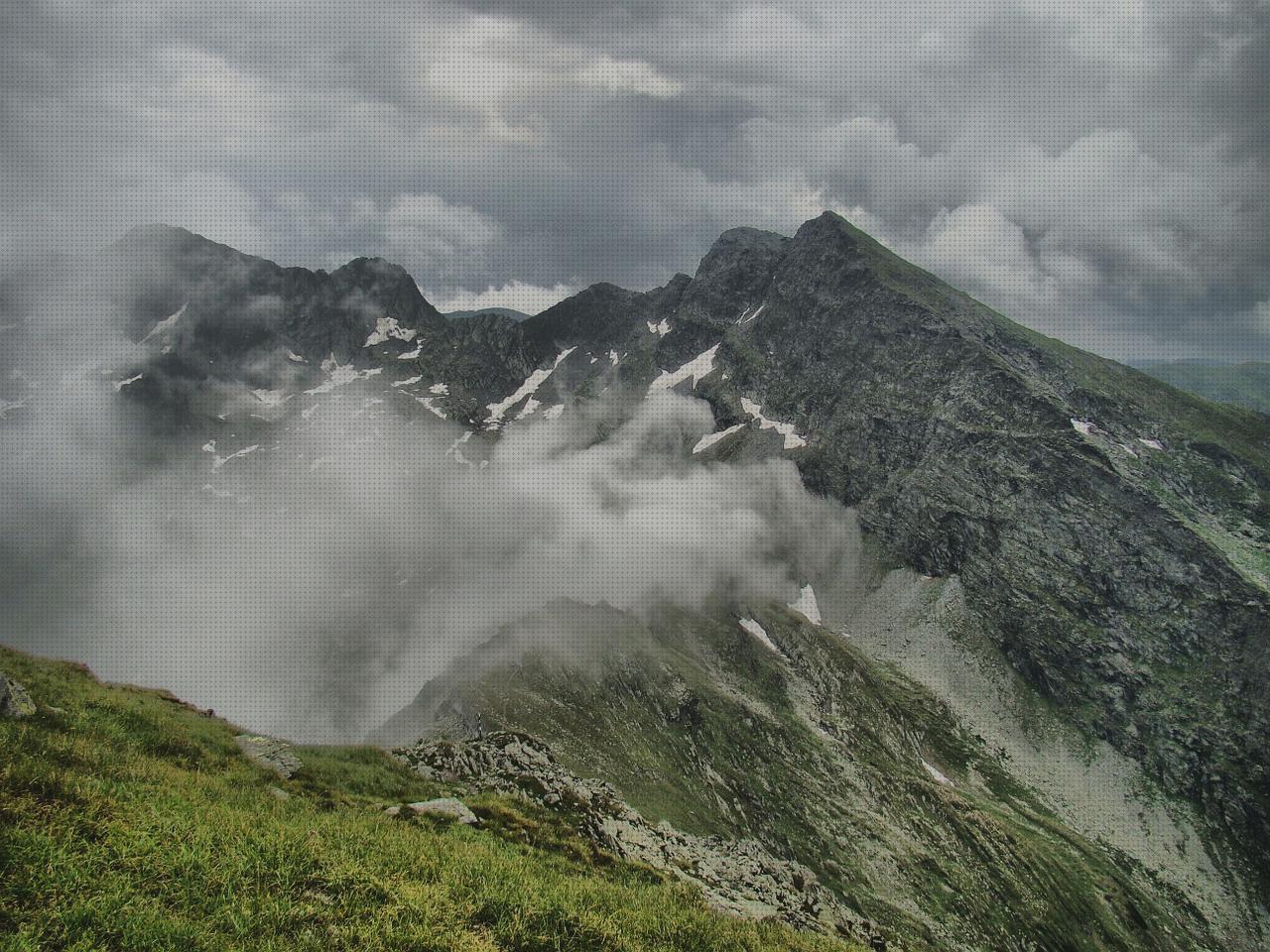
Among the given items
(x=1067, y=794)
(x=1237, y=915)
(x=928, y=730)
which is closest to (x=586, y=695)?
(x=928, y=730)

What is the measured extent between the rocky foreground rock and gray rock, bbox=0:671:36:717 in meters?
14.0

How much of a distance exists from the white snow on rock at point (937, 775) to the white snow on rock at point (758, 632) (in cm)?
4494

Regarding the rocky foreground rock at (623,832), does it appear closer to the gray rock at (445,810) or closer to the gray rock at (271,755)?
the gray rock at (445,810)

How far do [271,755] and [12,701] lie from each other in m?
7.92

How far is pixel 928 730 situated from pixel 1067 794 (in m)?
34.5

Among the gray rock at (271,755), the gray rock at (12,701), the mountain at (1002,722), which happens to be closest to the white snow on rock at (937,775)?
the mountain at (1002,722)

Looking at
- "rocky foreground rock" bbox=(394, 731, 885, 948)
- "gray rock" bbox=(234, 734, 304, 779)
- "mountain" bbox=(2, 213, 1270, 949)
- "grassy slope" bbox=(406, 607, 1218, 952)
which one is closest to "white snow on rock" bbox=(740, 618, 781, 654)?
"mountain" bbox=(2, 213, 1270, 949)

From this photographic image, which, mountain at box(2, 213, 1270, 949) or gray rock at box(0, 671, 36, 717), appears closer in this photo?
gray rock at box(0, 671, 36, 717)

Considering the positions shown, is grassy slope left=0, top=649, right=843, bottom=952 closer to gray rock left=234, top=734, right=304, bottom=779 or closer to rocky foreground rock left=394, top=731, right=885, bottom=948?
gray rock left=234, top=734, right=304, bottom=779

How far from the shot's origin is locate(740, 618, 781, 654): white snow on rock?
173413 millimetres

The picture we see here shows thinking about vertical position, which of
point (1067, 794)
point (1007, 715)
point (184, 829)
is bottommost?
point (1067, 794)

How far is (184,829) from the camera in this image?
10195mm

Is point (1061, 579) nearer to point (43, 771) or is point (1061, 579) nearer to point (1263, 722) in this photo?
point (1263, 722)

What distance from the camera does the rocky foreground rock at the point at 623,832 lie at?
22344mm
